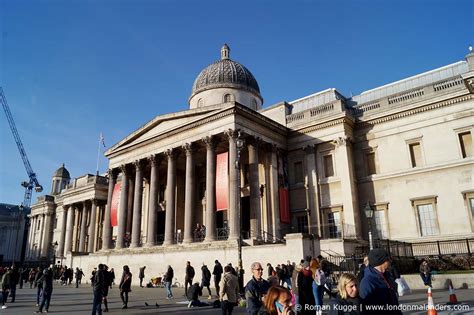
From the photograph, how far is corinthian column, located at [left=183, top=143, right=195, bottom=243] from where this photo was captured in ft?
84.2

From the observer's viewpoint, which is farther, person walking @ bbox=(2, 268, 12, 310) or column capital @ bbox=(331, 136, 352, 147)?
column capital @ bbox=(331, 136, 352, 147)

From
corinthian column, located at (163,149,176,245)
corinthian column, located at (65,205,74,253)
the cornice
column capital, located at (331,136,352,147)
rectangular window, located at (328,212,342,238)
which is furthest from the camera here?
corinthian column, located at (65,205,74,253)

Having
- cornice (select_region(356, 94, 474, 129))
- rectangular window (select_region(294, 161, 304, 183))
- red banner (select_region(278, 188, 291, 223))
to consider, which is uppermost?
cornice (select_region(356, 94, 474, 129))

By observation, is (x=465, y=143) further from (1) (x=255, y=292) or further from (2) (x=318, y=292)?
(1) (x=255, y=292)

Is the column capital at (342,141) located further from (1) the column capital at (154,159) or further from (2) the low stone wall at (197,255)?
(1) the column capital at (154,159)

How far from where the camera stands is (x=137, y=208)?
31.0 m

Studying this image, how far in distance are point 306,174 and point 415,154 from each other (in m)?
8.31

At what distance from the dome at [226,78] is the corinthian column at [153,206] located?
10.9 metres

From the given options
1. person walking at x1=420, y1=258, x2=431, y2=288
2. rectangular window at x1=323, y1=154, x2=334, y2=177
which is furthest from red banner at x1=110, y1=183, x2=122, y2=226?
person walking at x1=420, y1=258, x2=431, y2=288

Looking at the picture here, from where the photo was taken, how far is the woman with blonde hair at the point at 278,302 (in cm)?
Result: 399

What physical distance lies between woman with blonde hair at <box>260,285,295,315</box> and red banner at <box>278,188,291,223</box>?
24038 millimetres

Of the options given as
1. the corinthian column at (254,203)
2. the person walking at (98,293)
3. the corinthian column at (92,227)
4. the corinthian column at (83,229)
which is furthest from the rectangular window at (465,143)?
the corinthian column at (83,229)

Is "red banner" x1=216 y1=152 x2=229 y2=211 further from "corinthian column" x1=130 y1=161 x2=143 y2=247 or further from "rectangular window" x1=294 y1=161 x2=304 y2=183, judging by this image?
"corinthian column" x1=130 y1=161 x2=143 y2=247

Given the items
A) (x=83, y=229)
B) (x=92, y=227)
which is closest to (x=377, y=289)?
(x=92, y=227)
